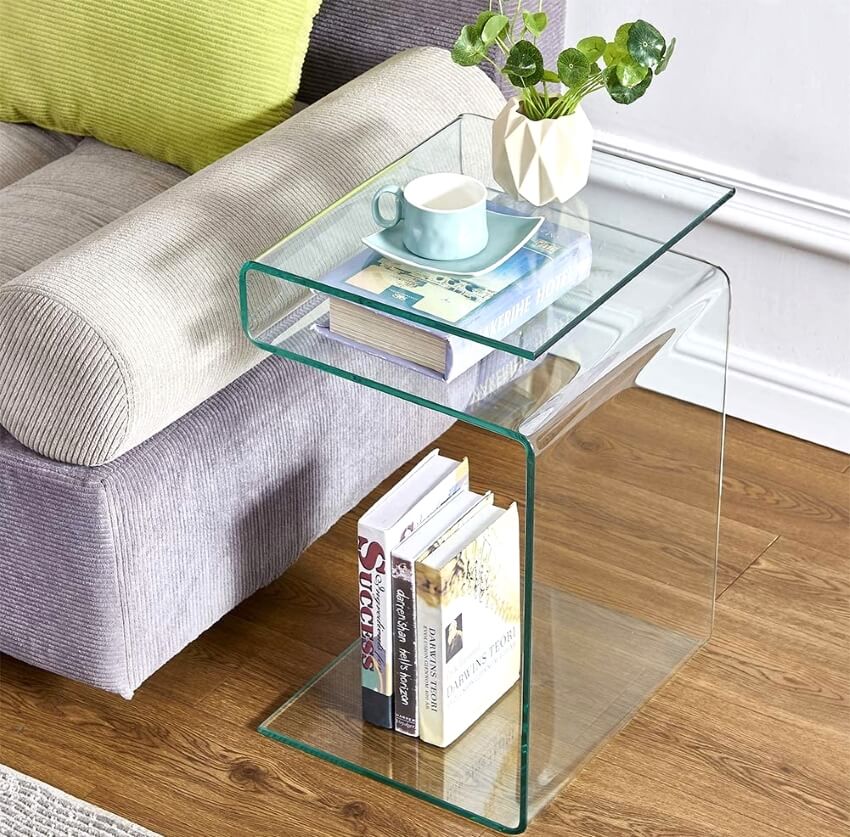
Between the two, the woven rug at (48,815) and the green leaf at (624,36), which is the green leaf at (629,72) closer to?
the green leaf at (624,36)

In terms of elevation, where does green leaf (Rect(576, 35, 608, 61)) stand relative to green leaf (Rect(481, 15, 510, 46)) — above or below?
below

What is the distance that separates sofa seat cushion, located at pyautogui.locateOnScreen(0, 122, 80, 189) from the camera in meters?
2.03

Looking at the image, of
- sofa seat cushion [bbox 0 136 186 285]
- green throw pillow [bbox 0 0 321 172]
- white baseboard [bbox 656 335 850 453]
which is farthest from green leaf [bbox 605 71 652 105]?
white baseboard [bbox 656 335 850 453]

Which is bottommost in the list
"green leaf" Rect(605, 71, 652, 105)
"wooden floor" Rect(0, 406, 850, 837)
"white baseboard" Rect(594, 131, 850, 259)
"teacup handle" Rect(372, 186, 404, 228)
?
"wooden floor" Rect(0, 406, 850, 837)

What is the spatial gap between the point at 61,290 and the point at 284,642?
1.91ft

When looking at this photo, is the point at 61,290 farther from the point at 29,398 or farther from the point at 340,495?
the point at 340,495

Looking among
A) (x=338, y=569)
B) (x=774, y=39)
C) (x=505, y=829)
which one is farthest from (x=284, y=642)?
(x=774, y=39)

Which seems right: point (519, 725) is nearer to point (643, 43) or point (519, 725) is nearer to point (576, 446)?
point (576, 446)

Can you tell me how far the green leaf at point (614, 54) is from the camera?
1431mm

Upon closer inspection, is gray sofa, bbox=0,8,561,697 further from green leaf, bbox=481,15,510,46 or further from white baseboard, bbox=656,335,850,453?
white baseboard, bbox=656,335,850,453

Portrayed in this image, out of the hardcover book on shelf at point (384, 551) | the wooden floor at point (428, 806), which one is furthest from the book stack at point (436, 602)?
the wooden floor at point (428, 806)

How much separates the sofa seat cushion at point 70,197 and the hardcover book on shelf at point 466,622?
0.60 meters

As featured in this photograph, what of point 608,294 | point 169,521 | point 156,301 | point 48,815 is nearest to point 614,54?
point 608,294

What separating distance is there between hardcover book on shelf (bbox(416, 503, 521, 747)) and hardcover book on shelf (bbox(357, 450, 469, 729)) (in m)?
→ 0.04
